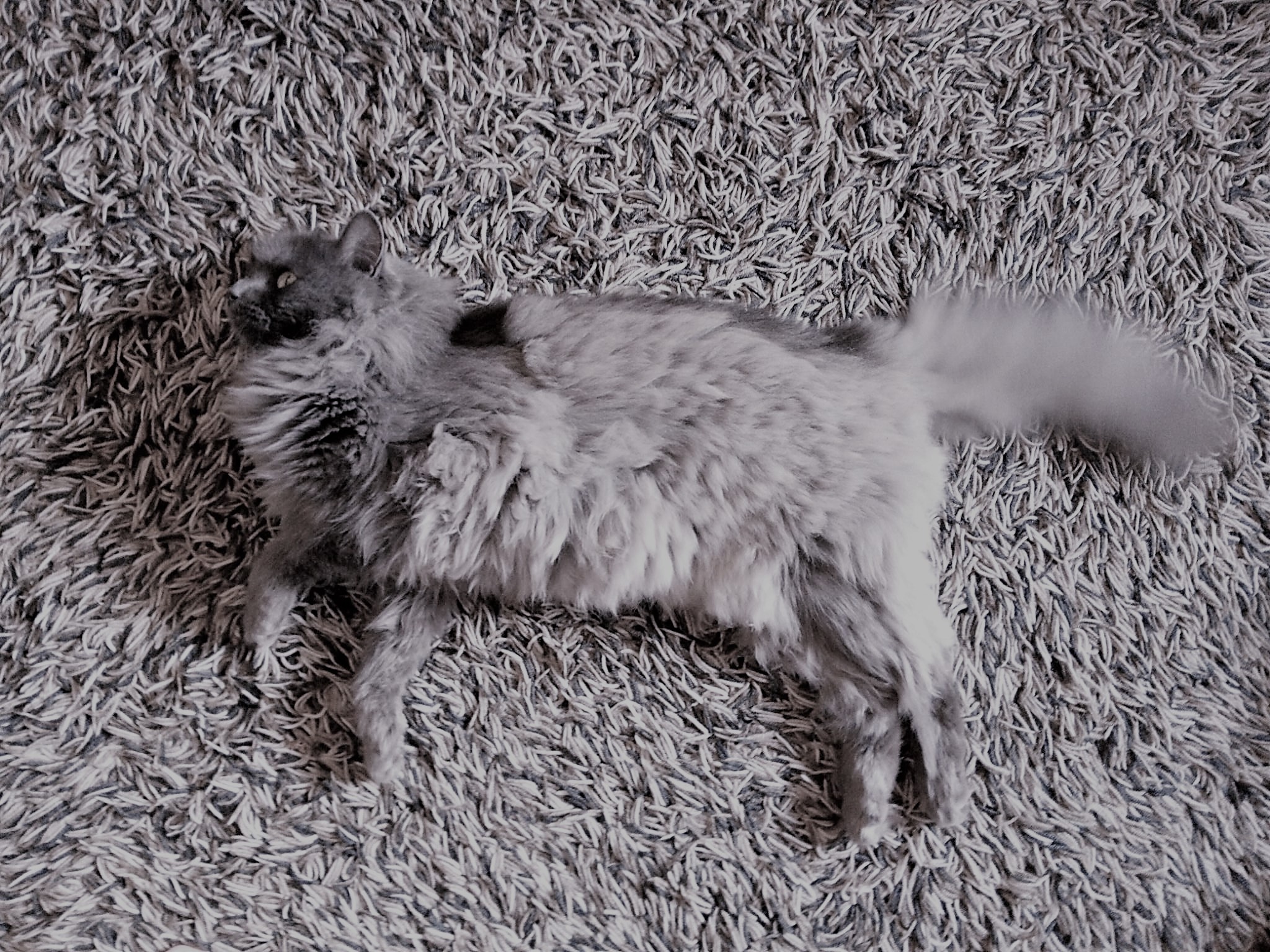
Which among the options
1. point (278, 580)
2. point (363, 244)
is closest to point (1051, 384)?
point (363, 244)

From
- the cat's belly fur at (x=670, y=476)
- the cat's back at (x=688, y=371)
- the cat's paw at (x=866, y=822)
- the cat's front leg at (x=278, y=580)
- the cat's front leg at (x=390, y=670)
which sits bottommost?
the cat's paw at (x=866, y=822)

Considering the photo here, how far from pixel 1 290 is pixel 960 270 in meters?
1.45

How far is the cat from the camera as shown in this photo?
1219 mm

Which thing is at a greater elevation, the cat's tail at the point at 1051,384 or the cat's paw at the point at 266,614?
the cat's tail at the point at 1051,384

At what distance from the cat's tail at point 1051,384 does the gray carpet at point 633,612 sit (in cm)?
7

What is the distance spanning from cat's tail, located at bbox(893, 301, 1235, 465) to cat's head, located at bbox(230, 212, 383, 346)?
0.75 meters

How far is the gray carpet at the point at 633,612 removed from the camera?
52.6 inches

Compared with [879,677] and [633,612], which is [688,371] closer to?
[633,612]

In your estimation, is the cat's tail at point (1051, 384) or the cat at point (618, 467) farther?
the cat's tail at point (1051, 384)

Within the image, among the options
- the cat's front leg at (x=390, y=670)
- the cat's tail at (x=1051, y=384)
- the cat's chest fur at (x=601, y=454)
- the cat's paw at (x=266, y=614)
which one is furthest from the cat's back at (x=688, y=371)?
the cat's paw at (x=266, y=614)

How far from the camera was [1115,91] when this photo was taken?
4.90 feet

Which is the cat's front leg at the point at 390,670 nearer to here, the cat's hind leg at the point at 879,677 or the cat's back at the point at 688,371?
the cat's back at the point at 688,371

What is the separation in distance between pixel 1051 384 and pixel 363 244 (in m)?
0.98

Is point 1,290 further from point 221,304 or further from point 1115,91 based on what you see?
point 1115,91
